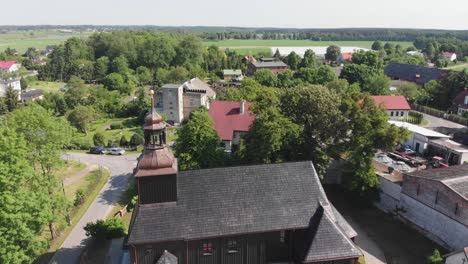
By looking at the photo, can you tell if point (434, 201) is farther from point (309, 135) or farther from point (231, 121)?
point (231, 121)

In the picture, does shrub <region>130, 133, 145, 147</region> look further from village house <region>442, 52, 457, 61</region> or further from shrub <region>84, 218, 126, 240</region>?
village house <region>442, 52, 457, 61</region>

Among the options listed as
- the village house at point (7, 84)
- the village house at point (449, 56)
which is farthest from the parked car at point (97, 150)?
the village house at point (449, 56)

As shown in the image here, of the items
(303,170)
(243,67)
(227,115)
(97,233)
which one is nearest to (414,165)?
(227,115)

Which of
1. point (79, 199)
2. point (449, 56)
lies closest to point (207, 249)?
point (79, 199)

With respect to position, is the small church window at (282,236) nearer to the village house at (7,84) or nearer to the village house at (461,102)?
the village house at (461,102)

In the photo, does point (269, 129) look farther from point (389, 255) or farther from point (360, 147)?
point (389, 255)
